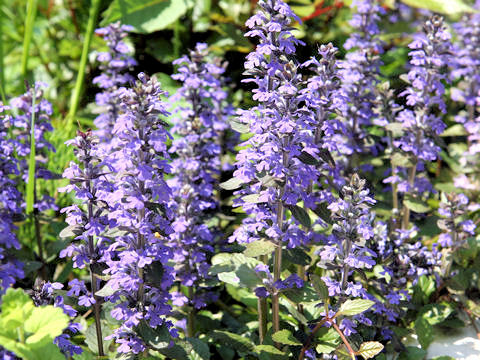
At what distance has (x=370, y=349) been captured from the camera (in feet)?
9.11

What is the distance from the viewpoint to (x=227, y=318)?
3824mm

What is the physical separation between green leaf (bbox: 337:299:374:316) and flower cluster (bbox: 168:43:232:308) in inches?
40.3

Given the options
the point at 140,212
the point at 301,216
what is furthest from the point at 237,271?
the point at 140,212

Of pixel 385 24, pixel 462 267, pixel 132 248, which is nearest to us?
pixel 132 248

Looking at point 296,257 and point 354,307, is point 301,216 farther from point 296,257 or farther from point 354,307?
point 354,307

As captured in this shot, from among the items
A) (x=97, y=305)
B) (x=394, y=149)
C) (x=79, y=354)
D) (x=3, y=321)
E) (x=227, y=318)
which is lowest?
(x=227, y=318)

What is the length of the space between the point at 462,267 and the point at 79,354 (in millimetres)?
2741

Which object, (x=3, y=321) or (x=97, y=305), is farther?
(x=97, y=305)

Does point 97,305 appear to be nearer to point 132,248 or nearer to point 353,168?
point 132,248

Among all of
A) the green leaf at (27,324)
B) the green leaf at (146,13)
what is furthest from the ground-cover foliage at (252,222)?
the green leaf at (146,13)

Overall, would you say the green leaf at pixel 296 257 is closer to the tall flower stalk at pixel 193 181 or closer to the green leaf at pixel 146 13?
the tall flower stalk at pixel 193 181

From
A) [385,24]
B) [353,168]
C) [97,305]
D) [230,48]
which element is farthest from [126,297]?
[385,24]

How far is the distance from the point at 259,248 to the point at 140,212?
0.64 meters

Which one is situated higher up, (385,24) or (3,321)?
(385,24)
